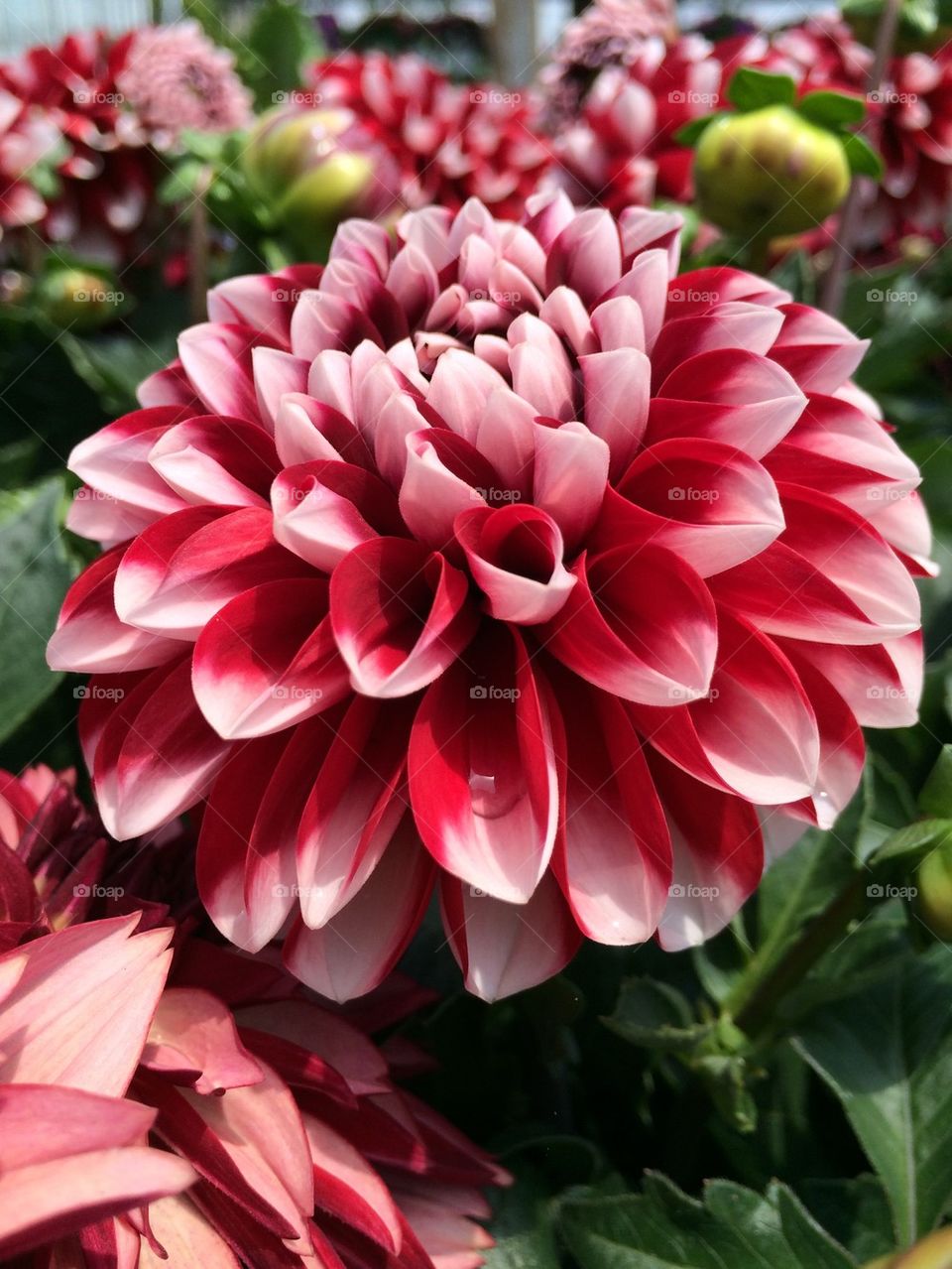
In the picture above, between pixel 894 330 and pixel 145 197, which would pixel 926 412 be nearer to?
pixel 894 330

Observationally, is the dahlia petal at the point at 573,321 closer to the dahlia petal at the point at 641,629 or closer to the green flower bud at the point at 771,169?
the dahlia petal at the point at 641,629

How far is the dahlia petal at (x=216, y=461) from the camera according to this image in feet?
1.05

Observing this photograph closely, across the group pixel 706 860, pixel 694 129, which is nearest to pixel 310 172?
pixel 694 129

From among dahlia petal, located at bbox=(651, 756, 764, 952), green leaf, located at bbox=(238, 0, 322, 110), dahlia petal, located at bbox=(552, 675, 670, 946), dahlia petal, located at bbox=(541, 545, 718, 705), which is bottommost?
dahlia petal, located at bbox=(651, 756, 764, 952)

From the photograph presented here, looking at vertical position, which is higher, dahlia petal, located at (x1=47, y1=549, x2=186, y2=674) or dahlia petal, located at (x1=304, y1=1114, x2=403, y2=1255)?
dahlia petal, located at (x1=47, y1=549, x2=186, y2=674)

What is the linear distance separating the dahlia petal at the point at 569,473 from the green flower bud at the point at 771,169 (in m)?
0.24

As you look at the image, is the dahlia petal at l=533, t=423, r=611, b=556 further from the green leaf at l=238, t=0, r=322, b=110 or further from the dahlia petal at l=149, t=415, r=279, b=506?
the green leaf at l=238, t=0, r=322, b=110

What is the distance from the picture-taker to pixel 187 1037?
0.98ft

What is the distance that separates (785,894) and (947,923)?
4.6 inches

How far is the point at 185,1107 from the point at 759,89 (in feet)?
1.50

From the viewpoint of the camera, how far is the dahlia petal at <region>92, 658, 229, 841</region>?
12.0 inches

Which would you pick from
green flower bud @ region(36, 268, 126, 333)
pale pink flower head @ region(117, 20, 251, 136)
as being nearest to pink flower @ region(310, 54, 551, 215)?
pale pink flower head @ region(117, 20, 251, 136)

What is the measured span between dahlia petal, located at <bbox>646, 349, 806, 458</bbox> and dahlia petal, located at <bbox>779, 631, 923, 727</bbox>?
6cm

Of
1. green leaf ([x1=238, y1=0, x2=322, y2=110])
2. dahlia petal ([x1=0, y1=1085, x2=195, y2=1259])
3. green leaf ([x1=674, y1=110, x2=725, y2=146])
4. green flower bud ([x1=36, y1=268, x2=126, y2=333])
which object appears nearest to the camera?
dahlia petal ([x1=0, y1=1085, x2=195, y2=1259])
